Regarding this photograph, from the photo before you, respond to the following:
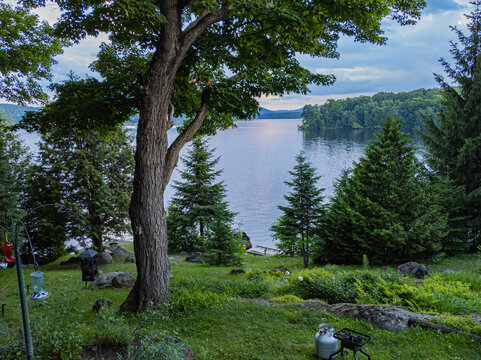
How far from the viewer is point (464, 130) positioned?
17.1 m

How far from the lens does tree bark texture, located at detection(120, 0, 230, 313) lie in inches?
264

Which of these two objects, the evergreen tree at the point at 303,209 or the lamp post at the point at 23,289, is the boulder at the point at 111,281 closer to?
the lamp post at the point at 23,289

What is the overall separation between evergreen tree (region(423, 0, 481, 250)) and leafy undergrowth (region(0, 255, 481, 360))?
28.0 ft

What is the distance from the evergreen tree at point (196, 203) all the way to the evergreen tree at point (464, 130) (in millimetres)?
13105

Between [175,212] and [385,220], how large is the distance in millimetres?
14441

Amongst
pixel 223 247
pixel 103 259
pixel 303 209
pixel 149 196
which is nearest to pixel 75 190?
pixel 103 259

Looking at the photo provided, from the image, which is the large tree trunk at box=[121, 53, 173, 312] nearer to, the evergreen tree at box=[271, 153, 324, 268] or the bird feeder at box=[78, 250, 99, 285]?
the bird feeder at box=[78, 250, 99, 285]

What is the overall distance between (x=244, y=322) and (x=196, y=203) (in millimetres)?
16924

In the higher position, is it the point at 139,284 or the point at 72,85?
the point at 72,85

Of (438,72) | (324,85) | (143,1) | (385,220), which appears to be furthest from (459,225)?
(143,1)

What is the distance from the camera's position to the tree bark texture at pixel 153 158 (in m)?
6.70

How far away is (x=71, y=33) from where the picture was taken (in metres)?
6.84

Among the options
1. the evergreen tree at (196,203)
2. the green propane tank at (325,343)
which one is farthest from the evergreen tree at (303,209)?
the green propane tank at (325,343)

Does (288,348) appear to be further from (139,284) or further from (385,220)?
(385,220)
